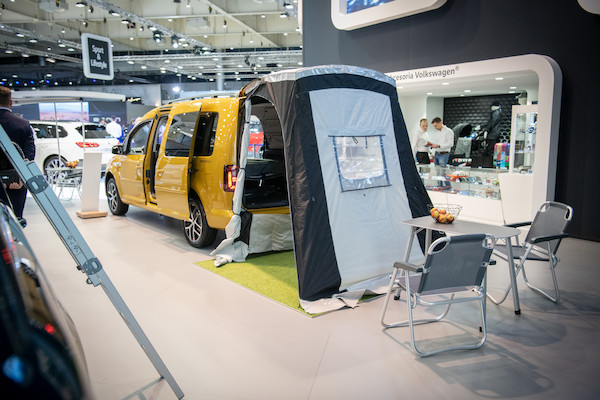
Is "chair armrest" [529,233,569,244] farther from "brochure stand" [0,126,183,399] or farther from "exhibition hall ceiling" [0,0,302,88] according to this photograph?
"exhibition hall ceiling" [0,0,302,88]

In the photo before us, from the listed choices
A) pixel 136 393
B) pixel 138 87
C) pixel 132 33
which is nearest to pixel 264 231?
pixel 136 393

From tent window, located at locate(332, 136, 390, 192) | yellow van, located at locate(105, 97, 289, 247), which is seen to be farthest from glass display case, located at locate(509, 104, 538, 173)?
yellow van, located at locate(105, 97, 289, 247)

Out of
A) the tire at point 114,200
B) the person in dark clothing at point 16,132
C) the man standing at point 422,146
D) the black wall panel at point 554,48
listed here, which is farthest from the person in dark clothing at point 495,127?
the person in dark clothing at point 16,132

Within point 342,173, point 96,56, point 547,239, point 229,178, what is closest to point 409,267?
point 342,173

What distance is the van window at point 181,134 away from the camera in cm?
533

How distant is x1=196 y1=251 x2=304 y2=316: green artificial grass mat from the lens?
3.99 meters

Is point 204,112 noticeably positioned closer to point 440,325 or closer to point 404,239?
point 404,239

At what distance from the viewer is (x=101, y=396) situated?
2453 millimetres

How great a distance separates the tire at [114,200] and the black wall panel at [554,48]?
5596 mm

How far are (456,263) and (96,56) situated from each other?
38.3ft

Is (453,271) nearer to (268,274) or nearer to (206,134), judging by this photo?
(268,274)

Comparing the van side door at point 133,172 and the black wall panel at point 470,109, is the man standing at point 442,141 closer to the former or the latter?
the black wall panel at point 470,109

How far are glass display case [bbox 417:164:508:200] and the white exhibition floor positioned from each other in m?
Result: 2.43

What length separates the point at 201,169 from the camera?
511 cm
